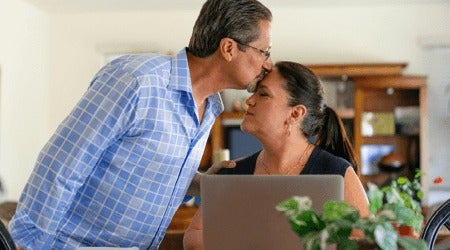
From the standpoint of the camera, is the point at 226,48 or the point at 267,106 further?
the point at 267,106

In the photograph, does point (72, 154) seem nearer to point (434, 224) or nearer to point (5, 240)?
point (5, 240)

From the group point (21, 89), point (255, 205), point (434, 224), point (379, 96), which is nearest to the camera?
point (255, 205)

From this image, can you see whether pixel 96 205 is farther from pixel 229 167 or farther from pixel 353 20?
pixel 353 20

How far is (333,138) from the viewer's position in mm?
2926

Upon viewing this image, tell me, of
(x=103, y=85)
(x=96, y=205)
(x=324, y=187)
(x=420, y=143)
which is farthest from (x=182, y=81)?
(x=420, y=143)

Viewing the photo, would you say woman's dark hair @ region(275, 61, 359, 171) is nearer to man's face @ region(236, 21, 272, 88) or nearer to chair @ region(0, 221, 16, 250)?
man's face @ region(236, 21, 272, 88)

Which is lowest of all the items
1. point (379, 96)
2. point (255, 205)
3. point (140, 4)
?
point (379, 96)

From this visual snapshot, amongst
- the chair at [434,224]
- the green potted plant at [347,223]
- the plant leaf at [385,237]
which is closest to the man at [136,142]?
the chair at [434,224]

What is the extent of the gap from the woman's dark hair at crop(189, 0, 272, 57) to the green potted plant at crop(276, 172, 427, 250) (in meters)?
1.03

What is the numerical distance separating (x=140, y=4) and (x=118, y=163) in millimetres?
6631

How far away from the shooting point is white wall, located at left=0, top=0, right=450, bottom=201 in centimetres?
911

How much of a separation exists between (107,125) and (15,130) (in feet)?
19.7

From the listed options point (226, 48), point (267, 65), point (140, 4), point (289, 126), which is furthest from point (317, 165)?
point (140, 4)

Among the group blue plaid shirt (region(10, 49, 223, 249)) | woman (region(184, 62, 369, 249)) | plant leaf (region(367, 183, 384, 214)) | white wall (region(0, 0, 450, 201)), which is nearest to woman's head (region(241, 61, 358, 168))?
woman (region(184, 62, 369, 249))
